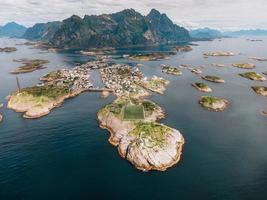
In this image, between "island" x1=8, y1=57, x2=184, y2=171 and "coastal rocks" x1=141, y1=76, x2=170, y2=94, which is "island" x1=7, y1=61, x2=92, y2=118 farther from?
"coastal rocks" x1=141, y1=76, x2=170, y2=94

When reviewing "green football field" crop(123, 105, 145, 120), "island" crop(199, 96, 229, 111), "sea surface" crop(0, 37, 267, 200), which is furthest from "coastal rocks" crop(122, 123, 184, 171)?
"island" crop(199, 96, 229, 111)

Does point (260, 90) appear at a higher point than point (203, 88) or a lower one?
higher

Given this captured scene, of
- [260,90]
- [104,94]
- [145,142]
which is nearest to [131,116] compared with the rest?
[145,142]

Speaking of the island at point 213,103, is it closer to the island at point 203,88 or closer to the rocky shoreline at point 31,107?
the island at point 203,88

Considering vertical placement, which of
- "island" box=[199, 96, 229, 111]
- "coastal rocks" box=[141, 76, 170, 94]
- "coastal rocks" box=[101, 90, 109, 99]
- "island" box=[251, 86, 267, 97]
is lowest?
"coastal rocks" box=[101, 90, 109, 99]

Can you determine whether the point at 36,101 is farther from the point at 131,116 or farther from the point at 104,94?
the point at 131,116

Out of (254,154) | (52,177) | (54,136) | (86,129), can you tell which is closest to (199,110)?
(254,154)
